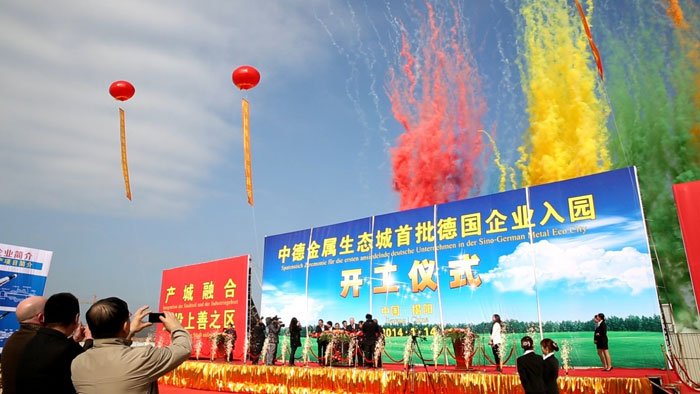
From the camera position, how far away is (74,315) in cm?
195

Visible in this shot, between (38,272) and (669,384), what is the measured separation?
13926 mm

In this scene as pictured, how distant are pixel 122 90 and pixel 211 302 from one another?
680 centimetres

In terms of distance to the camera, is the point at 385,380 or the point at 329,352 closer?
the point at 385,380

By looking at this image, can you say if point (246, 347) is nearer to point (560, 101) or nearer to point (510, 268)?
point (510, 268)

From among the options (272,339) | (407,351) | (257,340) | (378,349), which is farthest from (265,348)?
(407,351)

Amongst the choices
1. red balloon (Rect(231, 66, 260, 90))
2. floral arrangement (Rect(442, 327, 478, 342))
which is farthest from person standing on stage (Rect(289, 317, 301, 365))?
red balloon (Rect(231, 66, 260, 90))

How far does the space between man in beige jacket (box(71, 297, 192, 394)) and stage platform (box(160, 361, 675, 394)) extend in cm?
568

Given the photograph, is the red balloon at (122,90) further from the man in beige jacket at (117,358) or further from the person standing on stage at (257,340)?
the man in beige jacket at (117,358)

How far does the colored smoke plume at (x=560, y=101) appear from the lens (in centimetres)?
1405

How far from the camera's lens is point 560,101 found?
1498 cm

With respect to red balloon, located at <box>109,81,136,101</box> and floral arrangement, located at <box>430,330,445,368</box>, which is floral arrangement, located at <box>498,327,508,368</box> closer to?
floral arrangement, located at <box>430,330,445,368</box>

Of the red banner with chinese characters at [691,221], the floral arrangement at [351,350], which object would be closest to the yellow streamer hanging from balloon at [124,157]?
the floral arrangement at [351,350]

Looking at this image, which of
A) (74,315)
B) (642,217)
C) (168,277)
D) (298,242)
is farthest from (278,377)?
(168,277)

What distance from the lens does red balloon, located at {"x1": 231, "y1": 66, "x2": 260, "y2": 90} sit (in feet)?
28.3
